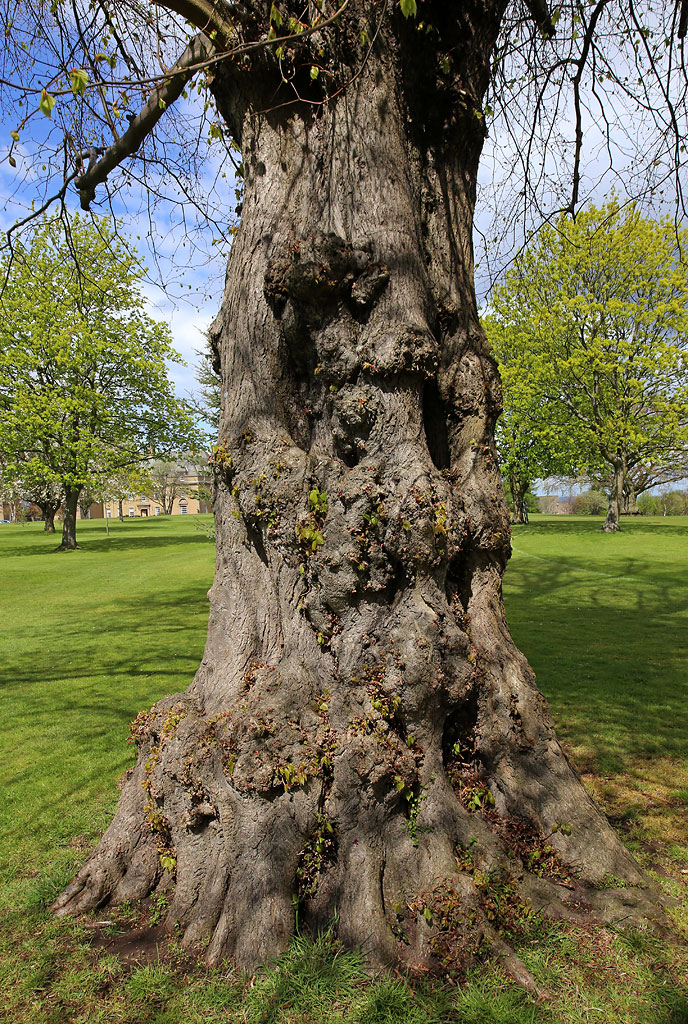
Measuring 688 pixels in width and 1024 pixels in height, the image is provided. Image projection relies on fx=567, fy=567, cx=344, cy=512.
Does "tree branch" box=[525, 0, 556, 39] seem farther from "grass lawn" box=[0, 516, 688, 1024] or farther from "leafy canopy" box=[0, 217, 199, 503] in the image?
"leafy canopy" box=[0, 217, 199, 503]

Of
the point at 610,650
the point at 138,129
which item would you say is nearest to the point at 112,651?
the point at 138,129

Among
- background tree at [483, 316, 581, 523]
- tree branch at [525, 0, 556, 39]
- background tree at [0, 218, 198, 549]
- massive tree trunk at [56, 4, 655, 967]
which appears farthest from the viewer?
background tree at [483, 316, 581, 523]

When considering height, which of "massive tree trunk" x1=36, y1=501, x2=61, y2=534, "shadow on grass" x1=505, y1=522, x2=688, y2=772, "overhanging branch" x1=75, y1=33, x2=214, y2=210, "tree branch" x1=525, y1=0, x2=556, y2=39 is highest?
"tree branch" x1=525, y1=0, x2=556, y2=39

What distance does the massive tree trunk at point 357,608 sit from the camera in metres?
2.71

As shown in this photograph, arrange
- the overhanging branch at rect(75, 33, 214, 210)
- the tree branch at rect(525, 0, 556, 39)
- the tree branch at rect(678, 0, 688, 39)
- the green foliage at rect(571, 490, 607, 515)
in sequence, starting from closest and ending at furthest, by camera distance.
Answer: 1. the tree branch at rect(678, 0, 688, 39)
2. the overhanging branch at rect(75, 33, 214, 210)
3. the tree branch at rect(525, 0, 556, 39)
4. the green foliage at rect(571, 490, 607, 515)

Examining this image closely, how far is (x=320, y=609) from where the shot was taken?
10.2 feet

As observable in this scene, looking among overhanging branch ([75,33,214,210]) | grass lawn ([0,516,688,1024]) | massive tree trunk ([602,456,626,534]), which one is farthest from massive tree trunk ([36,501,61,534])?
overhanging branch ([75,33,214,210])

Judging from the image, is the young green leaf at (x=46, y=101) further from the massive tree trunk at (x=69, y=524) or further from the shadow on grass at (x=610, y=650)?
the massive tree trunk at (x=69, y=524)

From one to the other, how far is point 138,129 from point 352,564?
4.44m

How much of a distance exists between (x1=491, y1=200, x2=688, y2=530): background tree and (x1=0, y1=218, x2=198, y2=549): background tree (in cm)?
1798

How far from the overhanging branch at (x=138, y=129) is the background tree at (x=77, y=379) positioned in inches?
771

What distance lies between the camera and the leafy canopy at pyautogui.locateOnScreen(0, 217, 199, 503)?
2417 centimetres

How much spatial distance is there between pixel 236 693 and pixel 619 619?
10.2 m

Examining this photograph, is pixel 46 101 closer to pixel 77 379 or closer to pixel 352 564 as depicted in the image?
pixel 352 564
